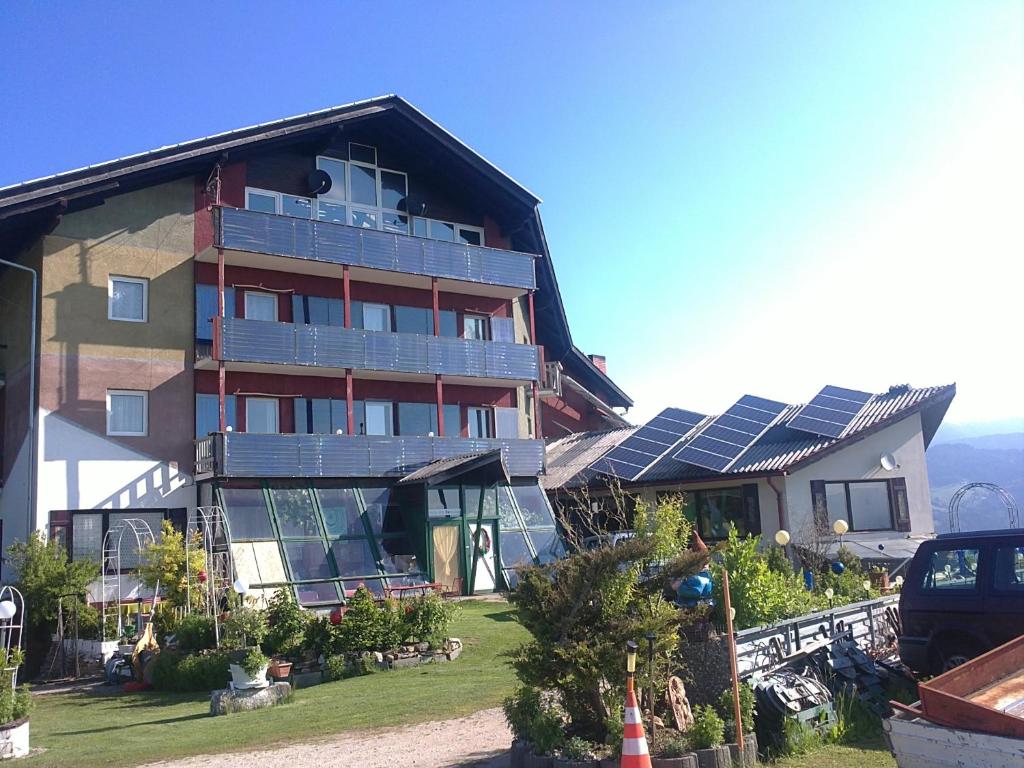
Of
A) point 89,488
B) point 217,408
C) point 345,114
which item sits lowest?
point 89,488

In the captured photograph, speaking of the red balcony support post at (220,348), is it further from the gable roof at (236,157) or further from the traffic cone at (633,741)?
the traffic cone at (633,741)

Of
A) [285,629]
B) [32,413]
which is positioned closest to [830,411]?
[285,629]

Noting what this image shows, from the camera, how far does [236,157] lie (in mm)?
26438

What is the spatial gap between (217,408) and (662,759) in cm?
1987

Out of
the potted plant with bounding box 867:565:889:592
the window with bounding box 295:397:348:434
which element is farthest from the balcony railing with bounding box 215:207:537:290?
the potted plant with bounding box 867:565:889:592

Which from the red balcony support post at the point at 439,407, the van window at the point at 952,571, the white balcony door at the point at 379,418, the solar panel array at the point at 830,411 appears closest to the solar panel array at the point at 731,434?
the solar panel array at the point at 830,411

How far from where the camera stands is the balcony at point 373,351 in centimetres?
2473

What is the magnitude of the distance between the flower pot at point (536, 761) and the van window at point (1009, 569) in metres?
5.32

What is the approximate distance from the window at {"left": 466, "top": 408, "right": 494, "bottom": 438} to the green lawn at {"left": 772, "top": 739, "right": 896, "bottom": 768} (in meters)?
22.0

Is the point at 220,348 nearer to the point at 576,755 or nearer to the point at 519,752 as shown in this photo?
the point at 519,752

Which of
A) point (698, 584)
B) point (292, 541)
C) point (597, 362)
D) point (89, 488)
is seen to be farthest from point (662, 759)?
point (597, 362)

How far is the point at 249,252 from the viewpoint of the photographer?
25.0 m

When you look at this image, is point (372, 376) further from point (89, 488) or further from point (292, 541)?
point (89, 488)

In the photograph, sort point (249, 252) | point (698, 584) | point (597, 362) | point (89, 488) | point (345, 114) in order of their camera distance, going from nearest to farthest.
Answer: point (698, 584) → point (89, 488) → point (249, 252) → point (345, 114) → point (597, 362)
